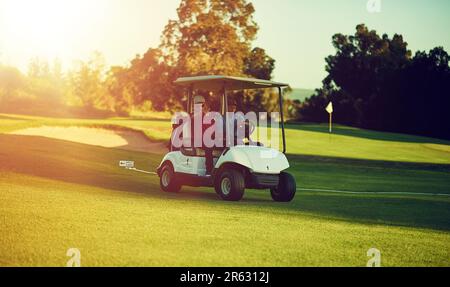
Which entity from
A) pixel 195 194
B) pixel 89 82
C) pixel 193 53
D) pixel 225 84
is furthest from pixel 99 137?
pixel 89 82

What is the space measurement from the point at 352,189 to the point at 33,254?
48.6 feet

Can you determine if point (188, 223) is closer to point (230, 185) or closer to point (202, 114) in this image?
point (230, 185)

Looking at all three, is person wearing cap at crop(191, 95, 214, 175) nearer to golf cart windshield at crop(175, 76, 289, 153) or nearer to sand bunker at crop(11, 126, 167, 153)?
golf cart windshield at crop(175, 76, 289, 153)

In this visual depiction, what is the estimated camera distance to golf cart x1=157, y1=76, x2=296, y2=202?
44.3ft

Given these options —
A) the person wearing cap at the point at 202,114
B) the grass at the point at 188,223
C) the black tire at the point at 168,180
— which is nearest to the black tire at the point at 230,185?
the grass at the point at 188,223

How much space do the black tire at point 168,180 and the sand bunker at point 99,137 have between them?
58.9 ft

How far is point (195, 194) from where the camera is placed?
1548 centimetres

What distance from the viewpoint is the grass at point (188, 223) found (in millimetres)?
7355

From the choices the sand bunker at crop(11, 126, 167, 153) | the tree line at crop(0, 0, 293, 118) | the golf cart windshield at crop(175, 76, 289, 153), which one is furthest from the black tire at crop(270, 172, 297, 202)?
the tree line at crop(0, 0, 293, 118)

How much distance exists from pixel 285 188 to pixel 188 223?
4.92 meters

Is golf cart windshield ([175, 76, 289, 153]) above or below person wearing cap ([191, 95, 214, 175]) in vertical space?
above
